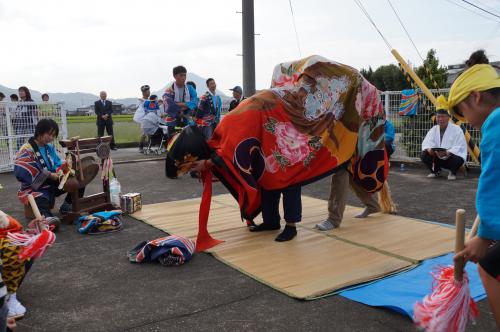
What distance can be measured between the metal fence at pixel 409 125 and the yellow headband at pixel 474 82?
255 inches

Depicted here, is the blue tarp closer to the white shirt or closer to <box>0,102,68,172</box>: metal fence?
the white shirt

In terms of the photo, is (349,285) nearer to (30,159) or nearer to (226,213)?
(226,213)

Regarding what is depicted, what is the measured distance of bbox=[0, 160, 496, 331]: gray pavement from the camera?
8.12 ft

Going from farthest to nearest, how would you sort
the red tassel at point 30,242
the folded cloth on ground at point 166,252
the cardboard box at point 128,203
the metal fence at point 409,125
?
the metal fence at point 409,125, the cardboard box at point 128,203, the folded cloth on ground at point 166,252, the red tassel at point 30,242

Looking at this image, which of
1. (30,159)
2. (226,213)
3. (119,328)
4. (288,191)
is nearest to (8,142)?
(30,159)

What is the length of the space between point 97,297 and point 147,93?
9.48m

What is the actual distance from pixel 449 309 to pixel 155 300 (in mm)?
1686

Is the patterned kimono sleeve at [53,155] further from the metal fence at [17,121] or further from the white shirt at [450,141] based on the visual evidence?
the white shirt at [450,141]

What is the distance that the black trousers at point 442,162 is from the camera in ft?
22.5

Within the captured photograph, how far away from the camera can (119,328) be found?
8.05 ft

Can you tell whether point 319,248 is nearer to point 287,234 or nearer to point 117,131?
point 287,234

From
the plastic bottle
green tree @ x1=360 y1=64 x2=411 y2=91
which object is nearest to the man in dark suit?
the plastic bottle

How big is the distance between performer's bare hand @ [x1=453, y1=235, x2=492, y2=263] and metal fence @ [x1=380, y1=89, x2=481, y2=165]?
6.63m

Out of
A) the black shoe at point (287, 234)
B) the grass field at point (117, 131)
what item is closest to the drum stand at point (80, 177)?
the black shoe at point (287, 234)
